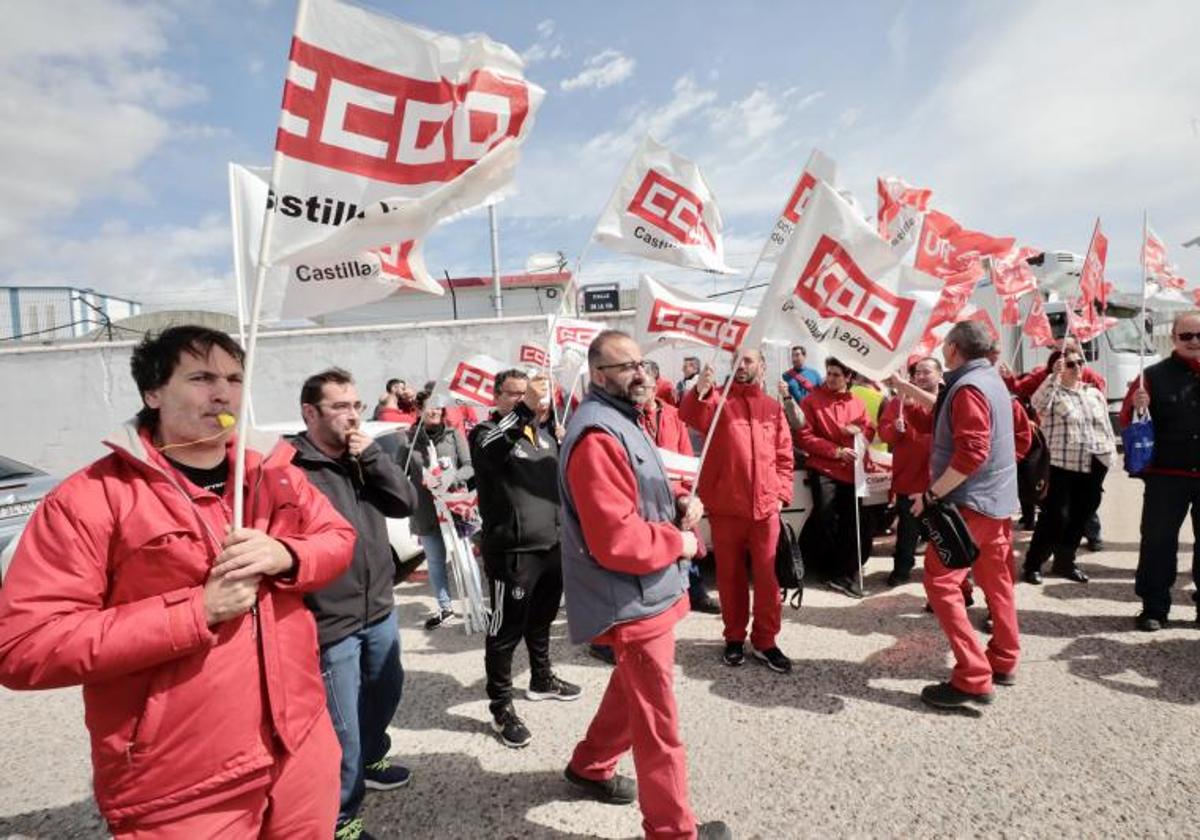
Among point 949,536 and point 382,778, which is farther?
point 949,536

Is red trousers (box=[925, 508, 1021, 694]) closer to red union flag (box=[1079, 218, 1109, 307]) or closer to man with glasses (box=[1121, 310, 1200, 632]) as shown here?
man with glasses (box=[1121, 310, 1200, 632])

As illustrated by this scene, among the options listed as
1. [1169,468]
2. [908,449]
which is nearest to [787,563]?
[908,449]

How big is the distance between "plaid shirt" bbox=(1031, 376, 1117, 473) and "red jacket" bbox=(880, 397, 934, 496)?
1.46 meters

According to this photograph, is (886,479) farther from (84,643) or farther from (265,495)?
(84,643)

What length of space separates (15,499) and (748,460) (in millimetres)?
7007

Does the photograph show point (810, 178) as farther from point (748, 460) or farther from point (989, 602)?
point (989, 602)

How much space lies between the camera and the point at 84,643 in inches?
50.8

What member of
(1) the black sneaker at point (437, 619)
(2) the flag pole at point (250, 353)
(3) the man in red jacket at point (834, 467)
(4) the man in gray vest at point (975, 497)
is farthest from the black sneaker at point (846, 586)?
(2) the flag pole at point (250, 353)

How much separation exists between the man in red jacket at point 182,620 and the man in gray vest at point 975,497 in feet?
10.1

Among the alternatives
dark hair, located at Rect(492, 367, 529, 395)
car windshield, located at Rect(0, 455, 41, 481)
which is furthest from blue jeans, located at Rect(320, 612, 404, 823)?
car windshield, located at Rect(0, 455, 41, 481)

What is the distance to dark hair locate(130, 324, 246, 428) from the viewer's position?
1598 mm

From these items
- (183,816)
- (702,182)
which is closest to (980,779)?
(183,816)

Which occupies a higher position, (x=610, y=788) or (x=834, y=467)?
(x=834, y=467)

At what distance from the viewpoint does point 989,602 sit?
3584mm
